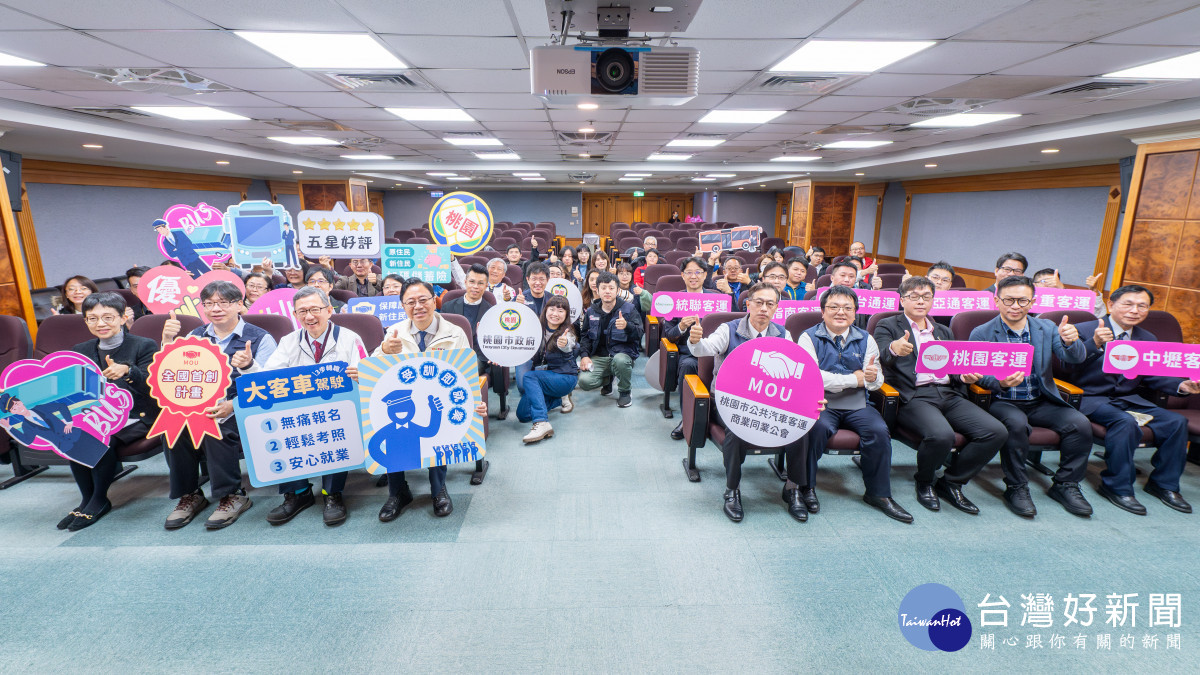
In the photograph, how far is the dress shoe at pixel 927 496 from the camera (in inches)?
112

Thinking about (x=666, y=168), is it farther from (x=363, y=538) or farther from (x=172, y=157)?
(x=363, y=538)

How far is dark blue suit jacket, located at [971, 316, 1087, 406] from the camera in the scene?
2.98 metres

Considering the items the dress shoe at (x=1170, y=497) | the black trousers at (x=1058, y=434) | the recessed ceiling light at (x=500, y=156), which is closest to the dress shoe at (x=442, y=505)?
the black trousers at (x=1058, y=434)

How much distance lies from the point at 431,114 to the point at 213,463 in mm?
4014

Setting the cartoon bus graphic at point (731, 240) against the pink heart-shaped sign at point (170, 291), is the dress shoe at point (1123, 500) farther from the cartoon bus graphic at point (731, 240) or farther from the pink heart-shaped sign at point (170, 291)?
the pink heart-shaped sign at point (170, 291)

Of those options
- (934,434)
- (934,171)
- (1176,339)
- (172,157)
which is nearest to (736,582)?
(934,434)

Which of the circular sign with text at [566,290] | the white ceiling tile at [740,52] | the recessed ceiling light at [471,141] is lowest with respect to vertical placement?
the circular sign with text at [566,290]

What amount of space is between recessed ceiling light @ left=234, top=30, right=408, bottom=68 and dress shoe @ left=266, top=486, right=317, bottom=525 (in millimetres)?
2674

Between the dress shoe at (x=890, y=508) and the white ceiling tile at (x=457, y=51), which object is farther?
the white ceiling tile at (x=457, y=51)

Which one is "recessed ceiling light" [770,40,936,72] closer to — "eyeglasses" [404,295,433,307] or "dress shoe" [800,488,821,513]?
"dress shoe" [800,488,821,513]

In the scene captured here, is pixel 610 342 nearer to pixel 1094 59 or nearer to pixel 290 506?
pixel 290 506

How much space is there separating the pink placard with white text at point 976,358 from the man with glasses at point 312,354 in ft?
10.8

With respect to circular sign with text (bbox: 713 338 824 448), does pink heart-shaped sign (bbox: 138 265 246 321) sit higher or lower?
higher

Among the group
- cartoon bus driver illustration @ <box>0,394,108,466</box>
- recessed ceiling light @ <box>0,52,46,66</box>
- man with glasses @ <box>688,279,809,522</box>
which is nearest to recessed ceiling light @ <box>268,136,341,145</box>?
recessed ceiling light @ <box>0,52,46,66</box>
